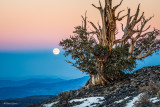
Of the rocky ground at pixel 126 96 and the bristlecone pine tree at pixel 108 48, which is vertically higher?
the bristlecone pine tree at pixel 108 48

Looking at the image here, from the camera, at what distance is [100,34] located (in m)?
20.0

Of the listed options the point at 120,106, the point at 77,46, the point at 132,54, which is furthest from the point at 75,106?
the point at 132,54

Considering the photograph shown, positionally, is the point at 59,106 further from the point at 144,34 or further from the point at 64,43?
the point at 144,34

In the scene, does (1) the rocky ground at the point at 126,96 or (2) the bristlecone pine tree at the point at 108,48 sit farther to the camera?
(2) the bristlecone pine tree at the point at 108,48

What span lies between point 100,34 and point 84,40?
186cm

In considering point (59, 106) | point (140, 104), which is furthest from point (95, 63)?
point (140, 104)

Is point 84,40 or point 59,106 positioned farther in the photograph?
point 84,40

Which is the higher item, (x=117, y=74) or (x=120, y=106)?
(x=117, y=74)

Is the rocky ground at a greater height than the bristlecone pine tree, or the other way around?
the bristlecone pine tree

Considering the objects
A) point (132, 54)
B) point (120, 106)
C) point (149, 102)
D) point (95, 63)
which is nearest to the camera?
point (149, 102)

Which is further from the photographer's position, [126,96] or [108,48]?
[108,48]

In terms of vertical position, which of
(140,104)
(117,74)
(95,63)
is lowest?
(140,104)

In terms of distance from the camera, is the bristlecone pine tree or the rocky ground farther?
the bristlecone pine tree

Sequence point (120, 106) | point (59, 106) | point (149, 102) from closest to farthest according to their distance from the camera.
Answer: point (149, 102) → point (120, 106) → point (59, 106)
